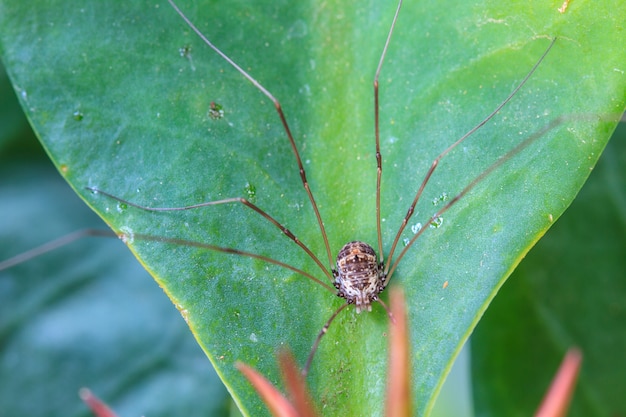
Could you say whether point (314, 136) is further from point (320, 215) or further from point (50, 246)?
point (50, 246)

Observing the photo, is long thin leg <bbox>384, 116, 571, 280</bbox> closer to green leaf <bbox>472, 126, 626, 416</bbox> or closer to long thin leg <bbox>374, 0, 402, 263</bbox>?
long thin leg <bbox>374, 0, 402, 263</bbox>

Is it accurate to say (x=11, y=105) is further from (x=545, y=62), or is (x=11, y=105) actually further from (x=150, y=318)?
(x=545, y=62)

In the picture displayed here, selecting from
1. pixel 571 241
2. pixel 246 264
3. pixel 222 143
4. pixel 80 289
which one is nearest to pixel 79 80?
pixel 222 143

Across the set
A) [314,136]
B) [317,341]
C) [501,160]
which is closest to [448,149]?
[501,160]

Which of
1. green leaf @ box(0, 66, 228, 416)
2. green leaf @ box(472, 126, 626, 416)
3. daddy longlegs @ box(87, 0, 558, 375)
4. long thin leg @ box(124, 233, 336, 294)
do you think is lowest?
green leaf @ box(0, 66, 228, 416)

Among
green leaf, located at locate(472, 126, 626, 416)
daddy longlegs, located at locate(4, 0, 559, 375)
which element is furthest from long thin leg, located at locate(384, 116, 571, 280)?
green leaf, located at locate(472, 126, 626, 416)
